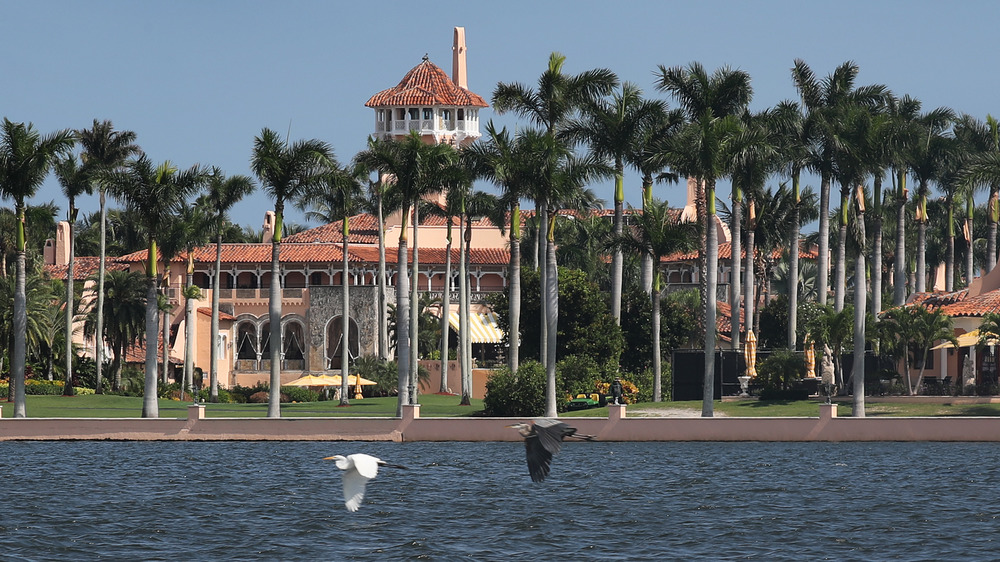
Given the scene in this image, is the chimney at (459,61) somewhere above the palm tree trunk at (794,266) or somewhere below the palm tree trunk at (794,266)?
above

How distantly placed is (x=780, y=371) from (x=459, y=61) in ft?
191

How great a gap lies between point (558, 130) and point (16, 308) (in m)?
24.2

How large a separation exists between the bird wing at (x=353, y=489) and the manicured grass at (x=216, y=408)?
3612 centimetres

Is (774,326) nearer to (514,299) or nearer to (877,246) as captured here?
(877,246)

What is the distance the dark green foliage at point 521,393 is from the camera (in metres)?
58.3

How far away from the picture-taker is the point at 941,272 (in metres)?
126

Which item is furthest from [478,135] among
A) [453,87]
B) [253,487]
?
[253,487]

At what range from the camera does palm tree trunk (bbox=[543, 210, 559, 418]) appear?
179 ft

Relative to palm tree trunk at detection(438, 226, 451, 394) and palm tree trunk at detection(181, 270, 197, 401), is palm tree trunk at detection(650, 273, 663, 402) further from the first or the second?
palm tree trunk at detection(181, 270, 197, 401)

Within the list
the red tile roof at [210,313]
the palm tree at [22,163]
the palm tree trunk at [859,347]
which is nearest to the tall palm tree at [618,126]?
the palm tree trunk at [859,347]

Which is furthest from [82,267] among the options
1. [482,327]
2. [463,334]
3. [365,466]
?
[365,466]

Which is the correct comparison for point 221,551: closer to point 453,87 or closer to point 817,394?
point 817,394

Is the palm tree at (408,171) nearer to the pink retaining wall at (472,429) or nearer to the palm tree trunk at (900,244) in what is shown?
the pink retaining wall at (472,429)

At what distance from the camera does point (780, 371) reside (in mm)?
61406
